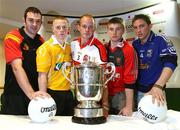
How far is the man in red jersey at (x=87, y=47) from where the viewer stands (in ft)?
5.15

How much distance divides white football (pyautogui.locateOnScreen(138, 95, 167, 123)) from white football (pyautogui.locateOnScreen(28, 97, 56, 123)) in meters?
0.39

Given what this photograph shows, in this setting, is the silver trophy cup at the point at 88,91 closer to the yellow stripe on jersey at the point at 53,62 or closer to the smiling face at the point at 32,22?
the yellow stripe on jersey at the point at 53,62

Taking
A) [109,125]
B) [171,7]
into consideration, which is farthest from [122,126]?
[171,7]

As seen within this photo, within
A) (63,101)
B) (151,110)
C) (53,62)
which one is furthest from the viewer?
(63,101)

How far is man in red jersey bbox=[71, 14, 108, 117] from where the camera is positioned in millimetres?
1569

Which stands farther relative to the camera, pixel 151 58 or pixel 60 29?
pixel 151 58

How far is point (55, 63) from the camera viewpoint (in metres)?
1.53

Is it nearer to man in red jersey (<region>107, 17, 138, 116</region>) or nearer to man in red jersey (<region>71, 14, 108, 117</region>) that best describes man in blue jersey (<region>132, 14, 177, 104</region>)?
man in red jersey (<region>107, 17, 138, 116</region>)

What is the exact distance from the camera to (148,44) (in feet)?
5.96

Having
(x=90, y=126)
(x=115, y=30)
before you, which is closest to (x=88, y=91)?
(x=90, y=126)

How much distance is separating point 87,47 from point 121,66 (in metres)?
0.24

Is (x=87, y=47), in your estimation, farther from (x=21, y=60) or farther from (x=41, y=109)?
(x=41, y=109)

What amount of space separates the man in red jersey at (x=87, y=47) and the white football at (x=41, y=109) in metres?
0.45

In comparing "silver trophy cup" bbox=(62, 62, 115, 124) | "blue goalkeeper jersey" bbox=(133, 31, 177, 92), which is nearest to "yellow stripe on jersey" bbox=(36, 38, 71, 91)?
"silver trophy cup" bbox=(62, 62, 115, 124)
